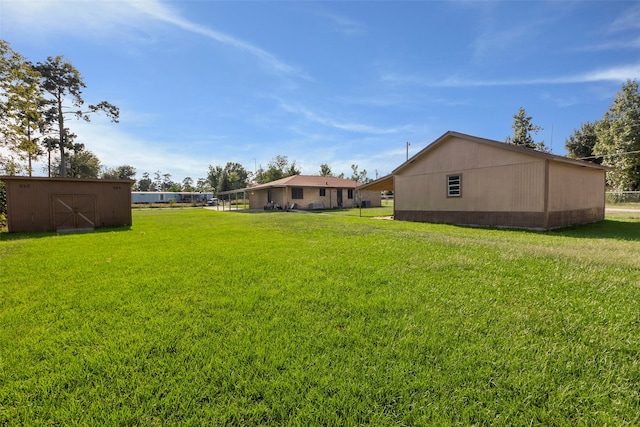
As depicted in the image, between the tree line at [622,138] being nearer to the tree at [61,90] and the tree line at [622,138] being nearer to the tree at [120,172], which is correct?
the tree at [61,90]

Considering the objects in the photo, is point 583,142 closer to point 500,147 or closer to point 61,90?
point 500,147

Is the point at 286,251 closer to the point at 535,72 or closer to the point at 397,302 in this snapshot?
the point at 397,302

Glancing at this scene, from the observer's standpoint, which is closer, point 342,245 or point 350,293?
point 350,293

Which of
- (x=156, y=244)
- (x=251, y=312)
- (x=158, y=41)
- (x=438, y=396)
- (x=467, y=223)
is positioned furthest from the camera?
(x=467, y=223)

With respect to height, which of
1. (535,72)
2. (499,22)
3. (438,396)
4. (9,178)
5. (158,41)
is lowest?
(438,396)

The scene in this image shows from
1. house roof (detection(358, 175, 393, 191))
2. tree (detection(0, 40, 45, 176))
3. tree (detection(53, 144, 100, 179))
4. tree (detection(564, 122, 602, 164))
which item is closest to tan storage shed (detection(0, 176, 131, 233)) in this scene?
tree (detection(0, 40, 45, 176))

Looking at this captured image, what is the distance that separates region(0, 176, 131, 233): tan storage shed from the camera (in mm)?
12977

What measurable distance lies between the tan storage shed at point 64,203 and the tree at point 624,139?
4565 centimetres

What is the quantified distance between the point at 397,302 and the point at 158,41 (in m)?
13.0

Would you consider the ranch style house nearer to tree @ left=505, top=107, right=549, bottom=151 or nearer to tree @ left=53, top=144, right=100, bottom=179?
tree @ left=505, top=107, right=549, bottom=151

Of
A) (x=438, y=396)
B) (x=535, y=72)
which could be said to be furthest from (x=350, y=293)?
(x=535, y=72)

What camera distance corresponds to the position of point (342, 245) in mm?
7762

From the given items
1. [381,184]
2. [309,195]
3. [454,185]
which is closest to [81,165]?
[309,195]

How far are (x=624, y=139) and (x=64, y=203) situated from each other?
5211 cm
